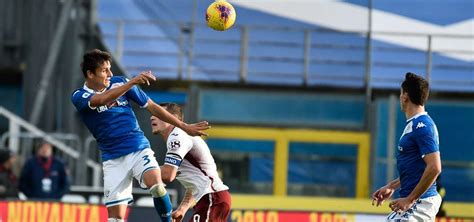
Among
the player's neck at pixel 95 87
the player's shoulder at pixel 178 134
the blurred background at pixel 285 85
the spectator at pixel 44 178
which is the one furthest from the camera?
the blurred background at pixel 285 85

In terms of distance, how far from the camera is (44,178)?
1678 centimetres

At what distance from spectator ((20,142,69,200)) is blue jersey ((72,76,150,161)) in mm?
6690

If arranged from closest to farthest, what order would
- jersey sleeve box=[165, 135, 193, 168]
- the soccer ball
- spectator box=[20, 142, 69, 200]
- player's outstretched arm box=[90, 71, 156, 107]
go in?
player's outstretched arm box=[90, 71, 156, 107] < jersey sleeve box=[165, 135, 193, 168] < the soccer ball < spectator box=[20, 142, 69, 200]

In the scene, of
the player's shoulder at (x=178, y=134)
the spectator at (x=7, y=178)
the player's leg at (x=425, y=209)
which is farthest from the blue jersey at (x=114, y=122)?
the spectator at (x=7, y=178)

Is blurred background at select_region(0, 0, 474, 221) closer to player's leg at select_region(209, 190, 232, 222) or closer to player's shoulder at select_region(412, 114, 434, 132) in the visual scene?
player's leg at select_region(209, 190, 232, 222)

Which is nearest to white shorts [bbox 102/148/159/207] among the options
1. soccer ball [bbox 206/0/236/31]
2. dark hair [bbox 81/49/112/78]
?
dark hair [bbox 81/49/112/78]

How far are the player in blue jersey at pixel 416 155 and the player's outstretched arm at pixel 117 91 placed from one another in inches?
79.4

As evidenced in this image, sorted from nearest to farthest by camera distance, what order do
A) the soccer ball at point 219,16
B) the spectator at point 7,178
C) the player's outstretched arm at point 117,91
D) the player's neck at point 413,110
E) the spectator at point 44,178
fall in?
the player's neck at point 413,110, the player's outstretched arm at point 117,91, the soccer ball at point 219,16, the spectator at point 7,178, the spectator at point 44,178

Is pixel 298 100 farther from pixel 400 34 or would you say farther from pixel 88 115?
pixel 88 115

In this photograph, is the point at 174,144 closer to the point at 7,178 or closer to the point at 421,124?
the point at 421,124

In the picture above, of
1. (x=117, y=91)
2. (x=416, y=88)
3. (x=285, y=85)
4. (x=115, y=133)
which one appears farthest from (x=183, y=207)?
(x=285, y=85)

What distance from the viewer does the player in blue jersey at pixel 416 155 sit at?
8914 millimetres

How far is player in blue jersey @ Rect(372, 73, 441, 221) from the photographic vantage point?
891cm

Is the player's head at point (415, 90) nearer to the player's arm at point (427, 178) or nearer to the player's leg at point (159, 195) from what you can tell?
the player's arm at point (427, 178)
